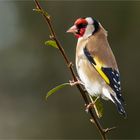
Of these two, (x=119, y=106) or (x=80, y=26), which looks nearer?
(x=119, y=106)

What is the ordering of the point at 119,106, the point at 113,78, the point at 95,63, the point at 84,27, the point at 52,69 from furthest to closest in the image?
the point at 52,69, the point at 84,27, the point at 95,63, the point at 113,78, the point at 119,106

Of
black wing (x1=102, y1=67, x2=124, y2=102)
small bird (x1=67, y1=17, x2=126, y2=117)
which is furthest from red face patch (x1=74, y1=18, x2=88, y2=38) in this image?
black wing (x1=102, y1=67, x2=124, y2=102)

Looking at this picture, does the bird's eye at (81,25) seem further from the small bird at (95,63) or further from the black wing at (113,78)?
the black wing at (113,78)

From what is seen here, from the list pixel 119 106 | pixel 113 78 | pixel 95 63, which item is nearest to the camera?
pixel 119 106

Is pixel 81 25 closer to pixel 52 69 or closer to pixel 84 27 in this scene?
pixel 84 27

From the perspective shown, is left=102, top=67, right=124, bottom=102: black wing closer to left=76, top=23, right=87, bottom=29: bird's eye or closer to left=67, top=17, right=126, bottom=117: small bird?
left=67, top=17, right=126, bottom=117: small bird

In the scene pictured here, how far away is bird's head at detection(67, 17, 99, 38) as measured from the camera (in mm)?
4303

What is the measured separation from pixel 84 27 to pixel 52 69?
750 cm

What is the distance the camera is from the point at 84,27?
439 centimetres

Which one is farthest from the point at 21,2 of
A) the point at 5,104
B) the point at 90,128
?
the point at 90,128

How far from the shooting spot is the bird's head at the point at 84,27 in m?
4.30

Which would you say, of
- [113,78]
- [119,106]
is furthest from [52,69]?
[119,106]

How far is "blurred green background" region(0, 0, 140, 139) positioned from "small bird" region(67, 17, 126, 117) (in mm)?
5866

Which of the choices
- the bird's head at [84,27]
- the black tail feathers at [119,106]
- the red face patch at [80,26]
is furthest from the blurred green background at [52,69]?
the black tail feathers at [119,106]
